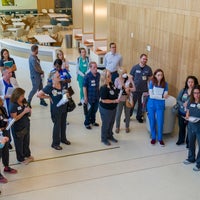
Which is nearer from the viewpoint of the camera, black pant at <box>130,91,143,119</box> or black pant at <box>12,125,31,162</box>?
black pant at <box>12,125,31,162</box>

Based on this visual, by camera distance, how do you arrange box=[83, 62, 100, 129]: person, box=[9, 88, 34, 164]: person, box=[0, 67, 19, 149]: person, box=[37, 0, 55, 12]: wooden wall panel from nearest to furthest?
box=[9, 88, 34, 164]: person → box=[0, 67, 19, 149]: person → box=[83, 62, 100, 129]: person → box=[37, 0, 55, 12]: wooden wall panel

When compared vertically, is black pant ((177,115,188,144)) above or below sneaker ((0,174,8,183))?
above

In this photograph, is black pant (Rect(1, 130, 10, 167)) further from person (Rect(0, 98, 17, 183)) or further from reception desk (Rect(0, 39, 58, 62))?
reception desk (Rect(0, 39, 58, 62))

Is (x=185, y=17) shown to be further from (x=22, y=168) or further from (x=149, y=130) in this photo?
(x=22, y=168)

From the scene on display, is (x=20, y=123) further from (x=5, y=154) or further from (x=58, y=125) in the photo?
(x=58, y=125)

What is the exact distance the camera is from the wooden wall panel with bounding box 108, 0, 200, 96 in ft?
21.4

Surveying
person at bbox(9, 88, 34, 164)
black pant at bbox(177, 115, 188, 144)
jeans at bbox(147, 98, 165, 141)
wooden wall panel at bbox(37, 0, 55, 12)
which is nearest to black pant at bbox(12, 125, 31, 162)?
person at bbox(9, 88, 34, 164)

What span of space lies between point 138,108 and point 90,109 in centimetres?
108

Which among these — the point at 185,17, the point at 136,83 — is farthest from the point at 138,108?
the point at 185,17

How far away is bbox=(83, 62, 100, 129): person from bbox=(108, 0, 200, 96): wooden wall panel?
1.91 m

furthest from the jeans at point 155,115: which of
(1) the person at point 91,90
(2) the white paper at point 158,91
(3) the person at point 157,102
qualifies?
(1) the person at point 91,90

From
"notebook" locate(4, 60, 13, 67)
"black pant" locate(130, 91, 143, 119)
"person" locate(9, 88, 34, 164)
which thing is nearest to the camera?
"person" locate(9, 88, 34, 164)

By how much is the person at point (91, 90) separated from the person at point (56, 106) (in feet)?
2.84

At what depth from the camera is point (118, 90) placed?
5.70 metres
